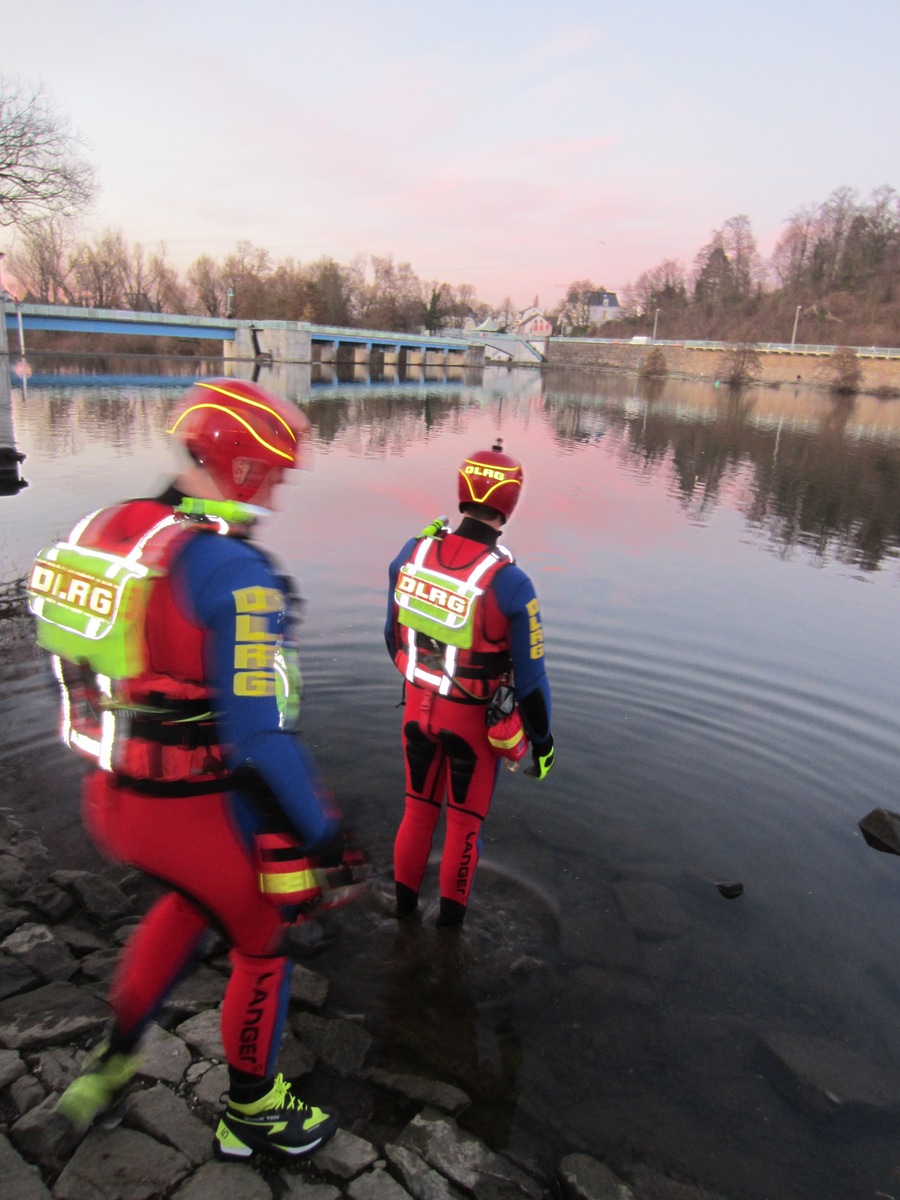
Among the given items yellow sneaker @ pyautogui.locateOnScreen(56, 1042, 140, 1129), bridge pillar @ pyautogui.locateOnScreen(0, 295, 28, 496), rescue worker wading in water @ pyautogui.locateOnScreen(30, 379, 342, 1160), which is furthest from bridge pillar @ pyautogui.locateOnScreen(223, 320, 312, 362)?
yellow sneaker @ pyautogui.locateOnScreen(56, 1042, 140, 1129)

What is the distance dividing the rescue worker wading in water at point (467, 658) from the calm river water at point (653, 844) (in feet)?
2.50

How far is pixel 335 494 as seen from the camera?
16.6m

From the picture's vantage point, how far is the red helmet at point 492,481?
3.50m

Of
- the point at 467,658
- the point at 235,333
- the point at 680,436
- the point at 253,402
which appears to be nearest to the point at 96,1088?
the point at 467,658

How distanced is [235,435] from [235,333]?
7272 cm

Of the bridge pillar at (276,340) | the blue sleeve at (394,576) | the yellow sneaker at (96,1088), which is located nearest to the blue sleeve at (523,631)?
the blue sleeve at (394,576)

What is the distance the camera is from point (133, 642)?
80.3 inches

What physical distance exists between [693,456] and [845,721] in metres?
20.3

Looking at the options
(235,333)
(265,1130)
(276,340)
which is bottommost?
(265,1130)

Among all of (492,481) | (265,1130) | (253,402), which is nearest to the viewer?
(253,402)

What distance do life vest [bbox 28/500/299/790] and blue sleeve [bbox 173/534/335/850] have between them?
57 millimetres

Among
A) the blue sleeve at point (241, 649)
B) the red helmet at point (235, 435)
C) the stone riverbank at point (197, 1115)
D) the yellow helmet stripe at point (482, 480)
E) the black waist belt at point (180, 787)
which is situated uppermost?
the red helmet at point (235, 435)

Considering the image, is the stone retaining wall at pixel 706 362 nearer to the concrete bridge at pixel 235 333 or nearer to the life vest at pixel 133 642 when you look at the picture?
the concrete bridge at pixel 235 333

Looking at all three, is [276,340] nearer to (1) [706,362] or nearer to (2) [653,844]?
(1) [706,362]
